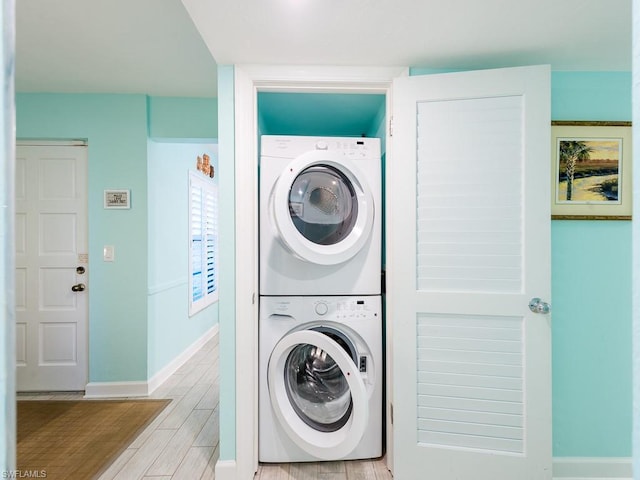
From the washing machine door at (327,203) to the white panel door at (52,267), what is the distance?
205cm

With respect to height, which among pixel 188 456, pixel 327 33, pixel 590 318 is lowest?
pixel 188 456

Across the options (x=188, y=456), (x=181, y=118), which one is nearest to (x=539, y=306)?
(x=188, y=456)

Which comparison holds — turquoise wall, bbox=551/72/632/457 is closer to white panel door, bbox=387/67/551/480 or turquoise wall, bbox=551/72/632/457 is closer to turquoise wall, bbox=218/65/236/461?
white panel door, bbox=387/67/551/480

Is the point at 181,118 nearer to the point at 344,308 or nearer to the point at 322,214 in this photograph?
the point at 322,214

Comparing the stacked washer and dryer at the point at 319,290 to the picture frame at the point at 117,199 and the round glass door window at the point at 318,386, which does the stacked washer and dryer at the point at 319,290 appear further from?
the picture frame at the point at 117,199

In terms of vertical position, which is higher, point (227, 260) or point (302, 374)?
point (227, 260)

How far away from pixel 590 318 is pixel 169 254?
3229mm

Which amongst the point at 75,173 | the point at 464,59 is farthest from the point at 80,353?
the point at 464,59

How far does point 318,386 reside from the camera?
1913 millimetres

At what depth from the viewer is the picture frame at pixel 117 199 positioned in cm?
271

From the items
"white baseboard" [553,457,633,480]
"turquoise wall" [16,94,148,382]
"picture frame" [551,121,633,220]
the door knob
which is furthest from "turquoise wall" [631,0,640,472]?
"turquoise wall" [16,94,148,382]

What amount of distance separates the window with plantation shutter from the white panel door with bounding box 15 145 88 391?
3.60 ft

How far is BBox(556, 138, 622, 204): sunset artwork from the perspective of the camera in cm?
175

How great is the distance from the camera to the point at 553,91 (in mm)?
1789
